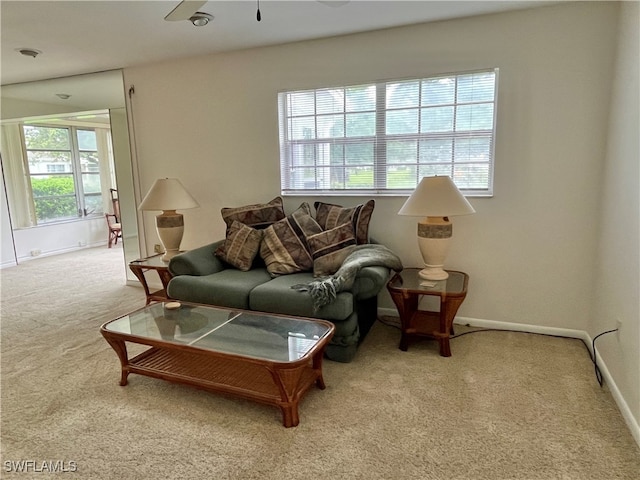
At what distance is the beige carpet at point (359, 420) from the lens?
1.69 m

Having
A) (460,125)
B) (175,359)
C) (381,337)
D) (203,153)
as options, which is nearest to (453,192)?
(460,125)

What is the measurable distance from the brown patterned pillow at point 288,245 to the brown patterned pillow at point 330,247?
0.24ft

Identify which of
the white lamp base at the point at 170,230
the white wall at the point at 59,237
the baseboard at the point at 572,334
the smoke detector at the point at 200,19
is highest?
Answer: the smoke detector at the point at 200,19

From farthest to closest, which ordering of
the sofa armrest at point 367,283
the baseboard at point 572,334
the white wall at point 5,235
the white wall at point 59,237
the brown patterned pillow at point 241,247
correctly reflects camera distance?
the white wall at point 59,237 → the white wall at point 5,235 → the brown patterned pillow at point 241,247 → the sofa armrest at point 367,283 → the baseboard at point 572,334

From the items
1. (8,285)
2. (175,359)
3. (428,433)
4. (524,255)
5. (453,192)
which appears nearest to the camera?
(428,433)

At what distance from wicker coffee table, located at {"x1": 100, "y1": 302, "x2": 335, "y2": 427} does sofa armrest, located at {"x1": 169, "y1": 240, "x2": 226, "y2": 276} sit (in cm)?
47

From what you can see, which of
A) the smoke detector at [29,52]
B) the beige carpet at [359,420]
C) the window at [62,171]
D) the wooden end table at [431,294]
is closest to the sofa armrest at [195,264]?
the beige carpet at [359,420]

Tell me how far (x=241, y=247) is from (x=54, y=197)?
5171 mm

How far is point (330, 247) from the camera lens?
9.95 feet

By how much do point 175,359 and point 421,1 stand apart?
9.18 ft

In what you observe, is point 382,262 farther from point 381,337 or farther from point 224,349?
point 224,349

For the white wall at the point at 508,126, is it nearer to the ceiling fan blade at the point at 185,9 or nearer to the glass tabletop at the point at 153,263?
the glass tabletop at the point at 153,263

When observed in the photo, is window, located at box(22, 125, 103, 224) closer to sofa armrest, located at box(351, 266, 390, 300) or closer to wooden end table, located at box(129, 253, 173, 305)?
wooden end table, located at box(129, 253, 173, 305)

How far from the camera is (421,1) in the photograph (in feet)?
8.47
